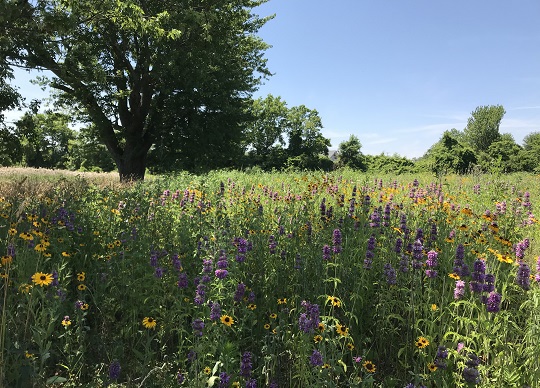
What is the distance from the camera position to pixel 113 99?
18.2m

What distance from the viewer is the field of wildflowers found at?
2.00 meters

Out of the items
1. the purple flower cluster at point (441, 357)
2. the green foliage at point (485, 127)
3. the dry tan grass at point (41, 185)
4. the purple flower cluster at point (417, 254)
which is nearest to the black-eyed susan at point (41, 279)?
the dry tan grass at point (41, 185)

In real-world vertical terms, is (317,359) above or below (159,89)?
below

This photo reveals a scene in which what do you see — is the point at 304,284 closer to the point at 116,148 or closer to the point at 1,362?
the point at 1,362

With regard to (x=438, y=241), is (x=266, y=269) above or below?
below

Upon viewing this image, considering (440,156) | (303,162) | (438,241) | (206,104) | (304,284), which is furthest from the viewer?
(303,162)

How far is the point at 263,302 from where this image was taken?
2979 mm

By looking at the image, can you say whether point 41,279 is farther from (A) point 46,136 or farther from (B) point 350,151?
(A) point 46,136

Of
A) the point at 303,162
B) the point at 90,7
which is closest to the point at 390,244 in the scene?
the point at 90,7

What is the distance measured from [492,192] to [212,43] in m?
14.4

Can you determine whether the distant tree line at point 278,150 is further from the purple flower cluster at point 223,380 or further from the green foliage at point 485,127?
the purple flower cluster at point 223,380

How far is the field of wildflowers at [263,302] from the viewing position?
2.00 metres

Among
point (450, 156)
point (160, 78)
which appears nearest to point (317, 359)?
point (160, 78)

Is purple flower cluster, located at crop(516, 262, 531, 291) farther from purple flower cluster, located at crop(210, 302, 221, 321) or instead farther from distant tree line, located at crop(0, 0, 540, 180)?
distant tree line, located at crop(0, 0, 540, 180)
